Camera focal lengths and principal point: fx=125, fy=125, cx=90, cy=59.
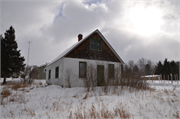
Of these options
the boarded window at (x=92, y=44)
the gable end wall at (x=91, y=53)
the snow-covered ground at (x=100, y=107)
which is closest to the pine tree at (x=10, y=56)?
the gable end wall at (x=91, y=53)

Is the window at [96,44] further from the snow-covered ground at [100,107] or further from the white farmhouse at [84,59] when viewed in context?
the snow-covered ground at [100,107]

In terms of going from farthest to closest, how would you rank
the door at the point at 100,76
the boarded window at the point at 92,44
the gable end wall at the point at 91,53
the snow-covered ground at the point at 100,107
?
the boarded window at the point at 92,44
the gable end wall at the point at 91,53
the door at the point at 100,76
the snow-covered ground at the point at 100,107

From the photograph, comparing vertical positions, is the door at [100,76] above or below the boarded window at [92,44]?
below

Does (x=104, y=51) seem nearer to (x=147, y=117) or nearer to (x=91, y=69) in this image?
(x=91, y=69)

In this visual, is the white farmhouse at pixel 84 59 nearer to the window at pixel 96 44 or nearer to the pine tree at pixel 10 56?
the window at pixel 96 44

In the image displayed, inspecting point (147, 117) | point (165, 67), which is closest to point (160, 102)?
point (147, 117)

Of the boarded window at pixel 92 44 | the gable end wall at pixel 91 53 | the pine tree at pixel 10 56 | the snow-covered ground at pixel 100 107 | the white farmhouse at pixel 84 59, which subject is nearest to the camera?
the snow-covered ground at pixel 100 107

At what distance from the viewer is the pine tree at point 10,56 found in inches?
808

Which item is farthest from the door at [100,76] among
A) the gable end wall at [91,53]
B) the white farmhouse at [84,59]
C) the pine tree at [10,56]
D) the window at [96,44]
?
the pine tree at [10,56]

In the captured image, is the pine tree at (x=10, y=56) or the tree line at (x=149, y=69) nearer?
the tree line at (x=149, y=69)

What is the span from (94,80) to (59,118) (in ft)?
17.1

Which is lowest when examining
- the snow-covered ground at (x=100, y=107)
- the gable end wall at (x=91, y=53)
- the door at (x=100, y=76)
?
the snow-covered ground at (x=100, y=107)

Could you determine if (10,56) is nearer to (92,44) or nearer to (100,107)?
(92,44)

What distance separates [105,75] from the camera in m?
9.05
